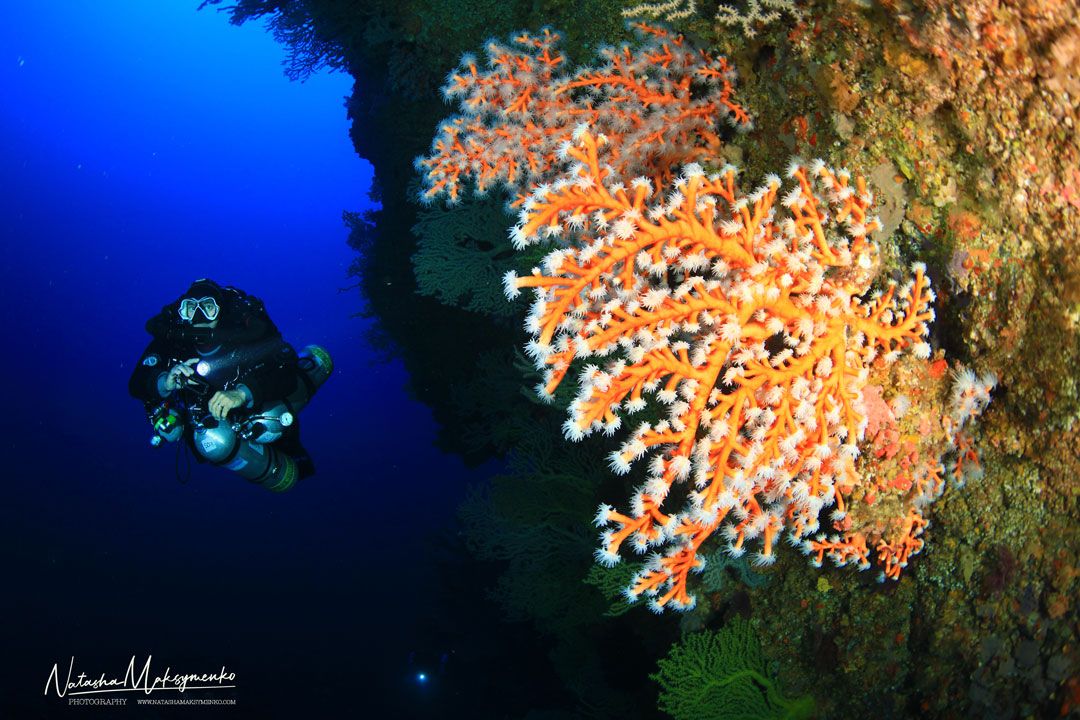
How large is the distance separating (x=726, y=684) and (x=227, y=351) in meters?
5.08

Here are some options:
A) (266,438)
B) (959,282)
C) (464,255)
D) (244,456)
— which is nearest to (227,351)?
(266,438)

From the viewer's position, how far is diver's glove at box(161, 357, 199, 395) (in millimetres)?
4910

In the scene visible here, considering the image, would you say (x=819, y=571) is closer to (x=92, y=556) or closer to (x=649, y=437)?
(x=649, y=437)

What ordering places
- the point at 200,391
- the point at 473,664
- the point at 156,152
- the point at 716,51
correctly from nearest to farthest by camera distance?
the point at 716,51 → the point at 200,391 → the point at 473,664 → the point at 156,152

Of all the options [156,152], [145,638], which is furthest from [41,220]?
[145,638]

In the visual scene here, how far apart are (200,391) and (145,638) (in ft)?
61.9

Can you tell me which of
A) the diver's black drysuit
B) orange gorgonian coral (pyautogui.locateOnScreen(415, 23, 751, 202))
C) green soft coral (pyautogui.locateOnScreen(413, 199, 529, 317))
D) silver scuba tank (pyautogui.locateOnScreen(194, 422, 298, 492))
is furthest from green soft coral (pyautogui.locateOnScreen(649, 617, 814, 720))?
the diver's black drysuit

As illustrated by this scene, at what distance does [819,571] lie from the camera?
10.6 ft

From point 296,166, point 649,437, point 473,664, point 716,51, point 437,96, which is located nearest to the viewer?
point 649,437

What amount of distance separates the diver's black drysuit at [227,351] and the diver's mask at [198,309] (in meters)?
0.08

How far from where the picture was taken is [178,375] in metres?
4.91

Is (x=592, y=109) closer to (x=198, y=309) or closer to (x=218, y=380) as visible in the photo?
(x=198, y=309)

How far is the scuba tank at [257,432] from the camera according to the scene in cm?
490

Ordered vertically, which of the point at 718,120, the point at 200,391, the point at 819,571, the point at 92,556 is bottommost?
the point at 819,571
